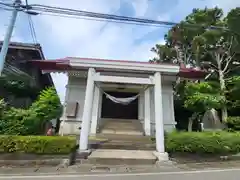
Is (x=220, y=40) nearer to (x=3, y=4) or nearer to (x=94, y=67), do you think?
(x=94, y=67)

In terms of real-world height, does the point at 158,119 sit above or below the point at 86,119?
above

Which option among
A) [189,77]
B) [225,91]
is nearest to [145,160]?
[189,77]

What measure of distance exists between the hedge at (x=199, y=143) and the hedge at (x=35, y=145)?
3.76 meters

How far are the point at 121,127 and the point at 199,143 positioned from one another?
4.72 meters

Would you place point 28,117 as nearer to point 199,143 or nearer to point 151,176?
point 151,176

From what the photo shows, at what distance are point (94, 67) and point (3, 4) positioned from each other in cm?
442

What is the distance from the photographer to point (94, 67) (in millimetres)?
8008

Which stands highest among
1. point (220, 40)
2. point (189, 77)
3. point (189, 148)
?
point (220, 40)

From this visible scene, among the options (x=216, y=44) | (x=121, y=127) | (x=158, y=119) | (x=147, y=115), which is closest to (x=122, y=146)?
(x=158, y=119)

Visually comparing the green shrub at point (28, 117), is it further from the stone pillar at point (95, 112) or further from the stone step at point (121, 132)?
the stone step at point (121, 132)

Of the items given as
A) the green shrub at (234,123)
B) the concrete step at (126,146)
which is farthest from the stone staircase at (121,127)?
the green shrub at (234,123)

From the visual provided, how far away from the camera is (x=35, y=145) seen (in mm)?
6223

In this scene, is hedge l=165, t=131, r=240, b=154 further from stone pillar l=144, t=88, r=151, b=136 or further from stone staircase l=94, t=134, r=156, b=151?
stone pillar l=144, t=88, r=151, b=136


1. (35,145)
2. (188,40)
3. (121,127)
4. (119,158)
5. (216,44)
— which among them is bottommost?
(119,158)
